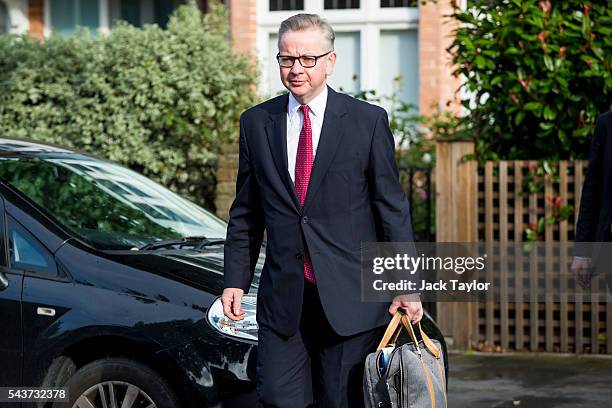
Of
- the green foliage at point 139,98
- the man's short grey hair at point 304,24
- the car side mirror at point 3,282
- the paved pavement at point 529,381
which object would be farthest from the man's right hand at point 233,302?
the green foliage at point 139,98

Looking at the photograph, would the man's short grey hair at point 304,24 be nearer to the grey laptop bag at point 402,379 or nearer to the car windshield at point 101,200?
the grey laptop bag at point 402,379

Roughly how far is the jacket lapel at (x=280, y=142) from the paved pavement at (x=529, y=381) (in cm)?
330

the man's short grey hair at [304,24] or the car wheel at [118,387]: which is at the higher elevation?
the man's short grey hair at [304,24]

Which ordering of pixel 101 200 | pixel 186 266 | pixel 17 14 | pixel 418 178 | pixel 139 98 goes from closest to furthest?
pixel 186 266 < pixel 101 200 < pixel 418 178 < pixel 139 98 < pixel 17 14

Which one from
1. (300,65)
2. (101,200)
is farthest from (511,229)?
(300,65)

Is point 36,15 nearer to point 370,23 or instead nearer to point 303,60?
point 370,23

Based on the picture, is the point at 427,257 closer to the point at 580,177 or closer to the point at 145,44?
the point at 580,177

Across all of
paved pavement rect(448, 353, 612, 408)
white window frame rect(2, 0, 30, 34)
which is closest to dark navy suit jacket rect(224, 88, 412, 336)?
paved pavement rect(448, 353, 612, 408)

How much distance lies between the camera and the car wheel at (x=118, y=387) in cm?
535

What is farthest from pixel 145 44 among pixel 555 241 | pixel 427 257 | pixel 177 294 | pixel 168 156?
pixel 177 294

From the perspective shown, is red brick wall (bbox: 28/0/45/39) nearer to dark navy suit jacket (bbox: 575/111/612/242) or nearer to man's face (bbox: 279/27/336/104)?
dark navy suit jacket (bbox: 575/111/612/242)

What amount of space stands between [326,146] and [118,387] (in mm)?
1690

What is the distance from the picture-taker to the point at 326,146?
4.52 meters

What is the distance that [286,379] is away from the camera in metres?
4.50
